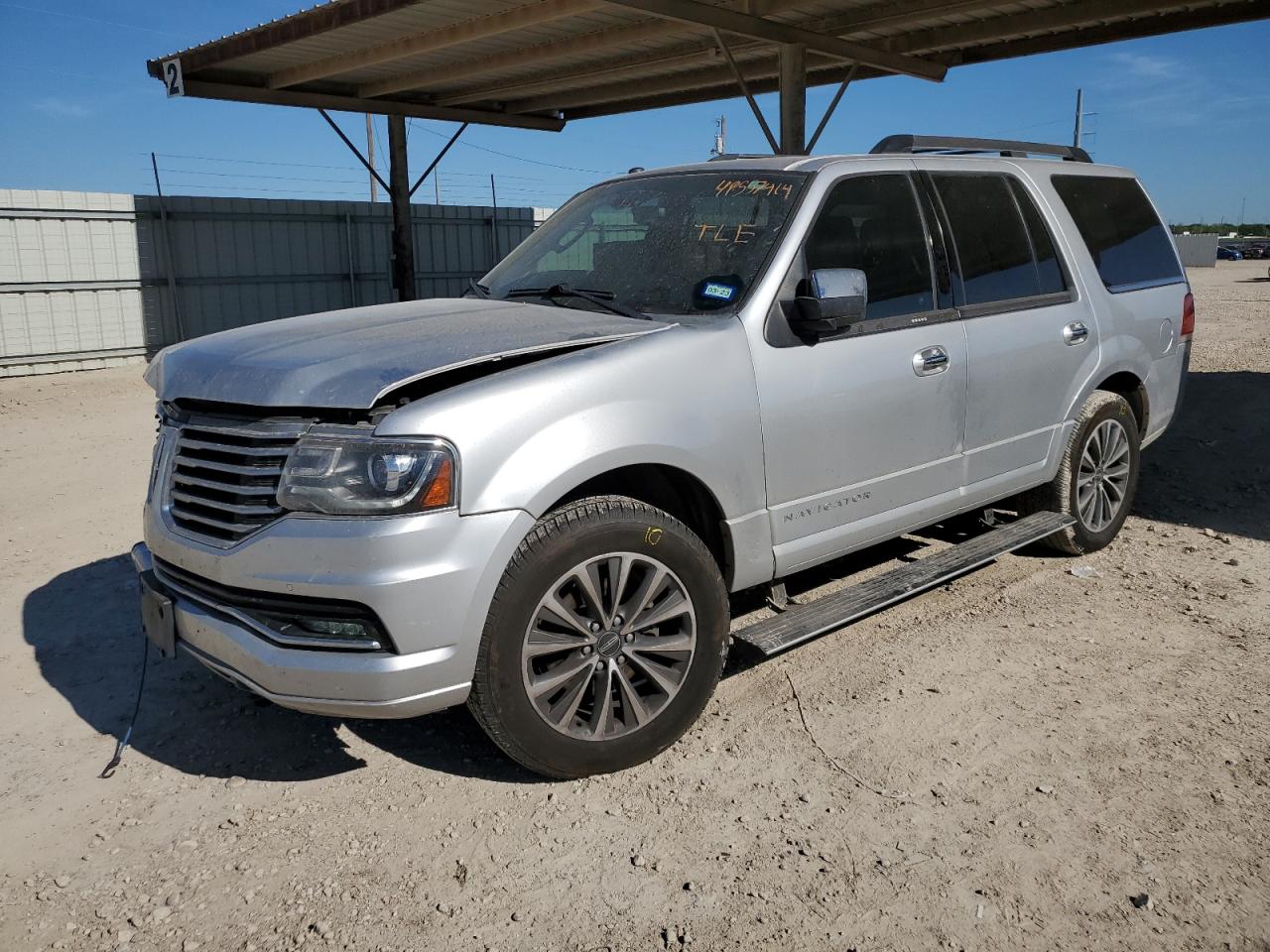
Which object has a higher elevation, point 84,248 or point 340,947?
point 84,248

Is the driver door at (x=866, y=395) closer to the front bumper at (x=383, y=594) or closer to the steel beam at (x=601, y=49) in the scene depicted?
the front bumper at (x=383, y=594)

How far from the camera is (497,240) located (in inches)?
794

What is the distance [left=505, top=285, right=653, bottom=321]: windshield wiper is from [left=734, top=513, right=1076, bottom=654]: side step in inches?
47.9

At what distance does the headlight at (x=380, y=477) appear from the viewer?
2.91 metres

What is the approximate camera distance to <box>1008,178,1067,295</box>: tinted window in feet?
16.5

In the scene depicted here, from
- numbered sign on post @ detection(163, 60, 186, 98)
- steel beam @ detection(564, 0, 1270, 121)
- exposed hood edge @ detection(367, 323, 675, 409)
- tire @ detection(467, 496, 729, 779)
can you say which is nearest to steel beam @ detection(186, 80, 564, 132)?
numbered sign on post @ detection(163, 60, 186, 98)

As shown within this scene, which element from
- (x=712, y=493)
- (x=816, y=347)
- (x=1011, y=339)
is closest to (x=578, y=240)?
(x=816, y=347)

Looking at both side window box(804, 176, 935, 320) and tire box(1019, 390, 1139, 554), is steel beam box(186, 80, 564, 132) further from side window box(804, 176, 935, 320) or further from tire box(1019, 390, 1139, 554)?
tire box(1019, 390, 1139, 554)

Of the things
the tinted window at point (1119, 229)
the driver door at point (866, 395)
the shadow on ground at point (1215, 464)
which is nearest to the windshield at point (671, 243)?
the driver door at point (866, 395)

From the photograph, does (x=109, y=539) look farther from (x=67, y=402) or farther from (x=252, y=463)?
(x=67, y=402)

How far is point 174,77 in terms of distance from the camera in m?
13.4

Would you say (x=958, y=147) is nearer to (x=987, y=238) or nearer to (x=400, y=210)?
(x=987, y=238)

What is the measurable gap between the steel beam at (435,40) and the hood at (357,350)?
675 centimetres

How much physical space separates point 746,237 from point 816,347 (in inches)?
20.0
